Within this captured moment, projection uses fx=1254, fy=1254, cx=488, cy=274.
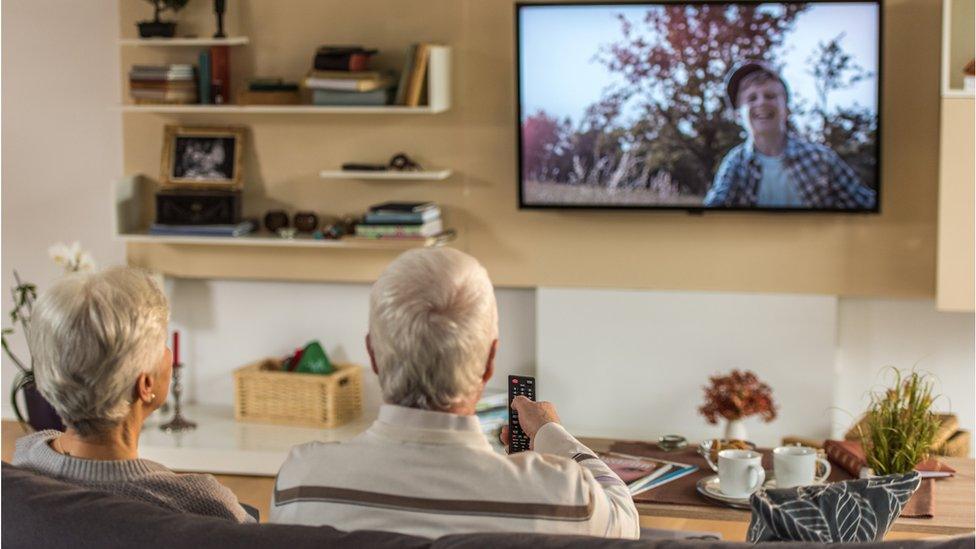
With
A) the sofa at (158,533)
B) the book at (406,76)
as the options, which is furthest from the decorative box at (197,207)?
the sofa at (158,533)

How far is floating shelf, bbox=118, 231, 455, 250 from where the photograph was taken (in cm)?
473

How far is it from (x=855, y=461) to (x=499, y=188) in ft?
7.22

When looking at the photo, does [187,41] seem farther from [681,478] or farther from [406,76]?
[681,478]

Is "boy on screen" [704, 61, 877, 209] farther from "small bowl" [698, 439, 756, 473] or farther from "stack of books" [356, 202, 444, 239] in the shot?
"small bowl" [698, 439, 756, 473]

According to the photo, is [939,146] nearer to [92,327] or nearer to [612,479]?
[612,479]

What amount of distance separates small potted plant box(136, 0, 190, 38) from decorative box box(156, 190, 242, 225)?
62cm

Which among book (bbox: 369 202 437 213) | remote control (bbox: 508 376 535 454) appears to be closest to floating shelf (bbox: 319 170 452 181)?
book (bbox: 369 202 437 213)

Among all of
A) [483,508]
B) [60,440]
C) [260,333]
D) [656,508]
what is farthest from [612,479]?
[260,333]

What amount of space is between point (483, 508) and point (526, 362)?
316 centimetres

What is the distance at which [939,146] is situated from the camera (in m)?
4.45

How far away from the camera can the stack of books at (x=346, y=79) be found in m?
4.72

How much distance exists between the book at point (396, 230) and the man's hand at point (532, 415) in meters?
2.41

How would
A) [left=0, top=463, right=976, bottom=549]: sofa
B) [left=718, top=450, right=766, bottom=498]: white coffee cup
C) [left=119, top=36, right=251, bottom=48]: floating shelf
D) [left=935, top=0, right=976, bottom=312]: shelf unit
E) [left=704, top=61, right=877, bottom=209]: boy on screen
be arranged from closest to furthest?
[left=0, top=463, right=976, bottom=549]: sofa, [left=718, top=450, right=766, bottom=498]: white coffee cup, [left=935, top=0, right=976, bottom=312]: shelf unit, [left=704, top=61, right=877, bottom=209]: boy on screen, [left=119, top=36, right=251, bottom=48]: floating shelf

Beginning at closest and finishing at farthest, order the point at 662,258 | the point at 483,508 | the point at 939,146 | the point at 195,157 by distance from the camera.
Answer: the point at 483,508
the point at 939,146
the point at 662,258
the point at 195,157
